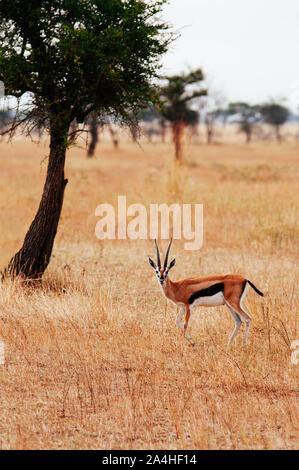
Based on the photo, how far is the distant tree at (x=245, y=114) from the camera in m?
87.7

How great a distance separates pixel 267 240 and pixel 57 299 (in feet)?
21.6

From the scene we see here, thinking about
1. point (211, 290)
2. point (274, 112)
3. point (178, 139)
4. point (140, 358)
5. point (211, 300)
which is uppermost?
point (274, 112)

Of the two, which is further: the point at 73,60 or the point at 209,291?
the point at 73,60

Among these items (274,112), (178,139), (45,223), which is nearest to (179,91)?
A: (178,139)

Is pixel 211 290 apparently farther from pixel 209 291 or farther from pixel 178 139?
pixel 178 139

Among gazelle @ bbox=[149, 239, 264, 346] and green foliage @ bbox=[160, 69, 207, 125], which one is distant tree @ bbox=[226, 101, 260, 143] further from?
gazelle @ bbox=[149, 239, 264, 346]

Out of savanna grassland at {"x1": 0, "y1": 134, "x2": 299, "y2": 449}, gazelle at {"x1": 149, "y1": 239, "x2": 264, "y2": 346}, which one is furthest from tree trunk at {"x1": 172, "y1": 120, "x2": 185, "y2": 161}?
gazelle at {"x1": 149, "y1": 239, "x2": 264, "y2": 346}

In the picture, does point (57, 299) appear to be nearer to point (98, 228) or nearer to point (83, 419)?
point (83, 419)

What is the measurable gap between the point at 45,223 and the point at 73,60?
2.58 m

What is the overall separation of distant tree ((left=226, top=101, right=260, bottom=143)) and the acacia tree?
79.7m

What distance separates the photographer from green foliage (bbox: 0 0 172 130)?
8570 mm

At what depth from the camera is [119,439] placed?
4.87 meters

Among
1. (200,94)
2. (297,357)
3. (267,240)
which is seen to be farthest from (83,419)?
(200,94)

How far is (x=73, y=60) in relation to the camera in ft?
29.1
